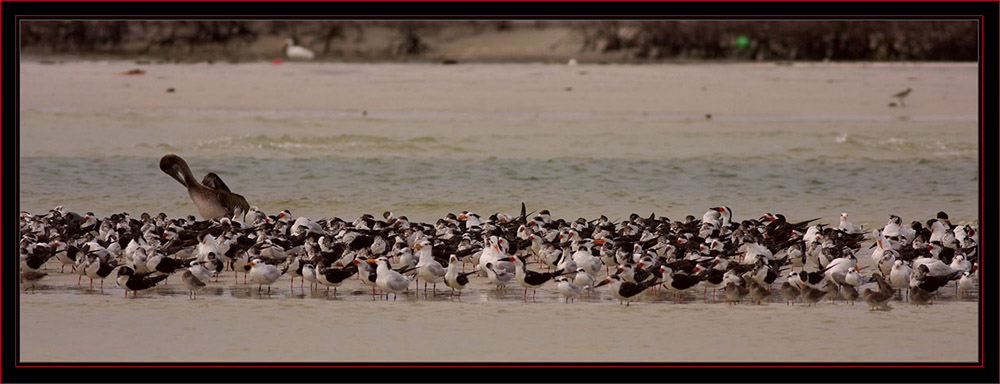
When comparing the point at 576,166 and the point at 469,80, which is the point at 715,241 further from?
the point at 469,80

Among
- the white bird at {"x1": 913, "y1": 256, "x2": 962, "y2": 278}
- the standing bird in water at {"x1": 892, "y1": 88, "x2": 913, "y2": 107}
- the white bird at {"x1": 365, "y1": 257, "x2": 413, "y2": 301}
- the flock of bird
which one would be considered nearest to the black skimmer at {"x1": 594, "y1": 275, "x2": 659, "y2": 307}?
the flock of bird

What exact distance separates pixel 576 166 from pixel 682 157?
1.93 meters

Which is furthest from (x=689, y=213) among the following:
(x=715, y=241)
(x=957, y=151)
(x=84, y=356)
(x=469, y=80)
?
(x=469, y=80)

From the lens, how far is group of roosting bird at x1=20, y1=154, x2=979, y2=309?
11023 mm

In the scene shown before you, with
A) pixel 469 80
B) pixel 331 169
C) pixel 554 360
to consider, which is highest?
pixel 469 80

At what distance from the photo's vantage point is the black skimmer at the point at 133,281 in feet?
35.3

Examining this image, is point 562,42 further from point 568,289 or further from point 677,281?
point 568,289

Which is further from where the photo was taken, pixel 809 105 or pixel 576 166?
pixel 809 105

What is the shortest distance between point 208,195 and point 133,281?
4.33m

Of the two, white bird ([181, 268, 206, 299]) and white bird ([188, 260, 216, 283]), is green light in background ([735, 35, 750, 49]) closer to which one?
white bird ([188, 260, 216, 283])

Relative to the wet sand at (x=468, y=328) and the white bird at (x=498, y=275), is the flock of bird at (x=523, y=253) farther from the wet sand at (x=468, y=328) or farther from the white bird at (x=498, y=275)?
the wet sand at (x=468, y=328)

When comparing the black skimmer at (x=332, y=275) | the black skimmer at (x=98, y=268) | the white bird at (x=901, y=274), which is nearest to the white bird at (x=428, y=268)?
the black skimmer at (x=332, y=275)

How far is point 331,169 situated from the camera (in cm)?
1964

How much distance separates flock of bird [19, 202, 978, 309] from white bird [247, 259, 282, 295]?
1 cm
